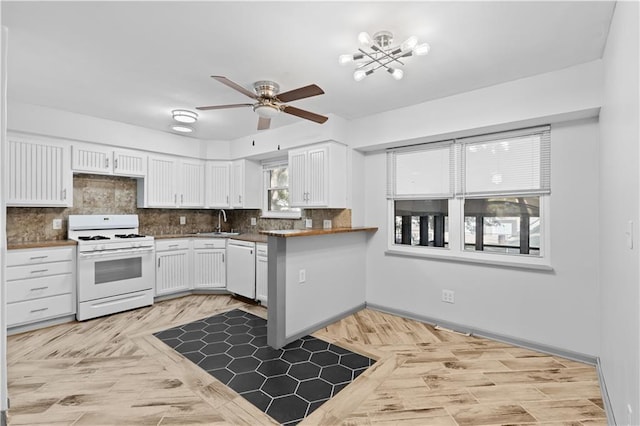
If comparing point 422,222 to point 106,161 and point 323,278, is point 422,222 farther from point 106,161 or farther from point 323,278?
point 106,161

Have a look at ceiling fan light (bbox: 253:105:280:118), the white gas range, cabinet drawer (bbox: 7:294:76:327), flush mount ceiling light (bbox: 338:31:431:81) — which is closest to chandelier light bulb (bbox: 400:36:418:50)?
flush mount ceiling light (bbox: 338:31:431:81)

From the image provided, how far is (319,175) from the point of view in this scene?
12.8 feet

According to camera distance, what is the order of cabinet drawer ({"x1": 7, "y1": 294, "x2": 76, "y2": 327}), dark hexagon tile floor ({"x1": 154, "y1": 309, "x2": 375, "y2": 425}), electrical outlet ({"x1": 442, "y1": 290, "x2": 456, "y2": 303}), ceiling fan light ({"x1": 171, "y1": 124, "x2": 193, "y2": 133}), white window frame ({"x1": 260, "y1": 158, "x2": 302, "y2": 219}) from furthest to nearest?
white window frame ({"x1": 260, "y1": 158, "x2": 302, "y2": 219}) < ceiling fan light ({"x1": 171, "y1": 124, "x2": 193, "y2": 133}) < electrical outlet ({"x1": 442, "y1": 290, "x2": 456, "y2": 303}) < cabinet drawer ({"x1": 7, "y1": 294, "x2": 76, "y2": 327}) < dark hexagon tile floor ({"x1": 154, "y1": 309, "x2": 375, "y2": 425})

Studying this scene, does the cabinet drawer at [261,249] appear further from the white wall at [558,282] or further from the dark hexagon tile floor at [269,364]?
the white wall at [558,282]

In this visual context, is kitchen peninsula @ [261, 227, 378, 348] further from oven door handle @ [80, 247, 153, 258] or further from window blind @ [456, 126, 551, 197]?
oven door handle @ [80, 247, 153, 258]

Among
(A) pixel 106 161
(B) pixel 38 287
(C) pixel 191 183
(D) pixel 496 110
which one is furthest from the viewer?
(C) pixel 191 183

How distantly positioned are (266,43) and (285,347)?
2579 mm

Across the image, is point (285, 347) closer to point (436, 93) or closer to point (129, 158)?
point (436, 93)

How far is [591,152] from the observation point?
264 centimetres

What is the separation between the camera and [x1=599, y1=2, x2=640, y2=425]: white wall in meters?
1.39

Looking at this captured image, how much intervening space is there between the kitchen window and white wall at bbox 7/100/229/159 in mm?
3051

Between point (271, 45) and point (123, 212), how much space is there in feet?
11.9

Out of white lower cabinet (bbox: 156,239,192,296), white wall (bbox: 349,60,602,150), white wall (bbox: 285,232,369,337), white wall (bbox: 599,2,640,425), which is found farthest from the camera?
white lower cabinet (bbox: 156,239,192,296)

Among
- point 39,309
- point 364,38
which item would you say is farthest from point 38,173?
point 364,38
